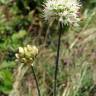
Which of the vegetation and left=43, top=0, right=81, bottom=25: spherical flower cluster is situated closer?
left=43, top=0, right=81, bottom=25: spherical flower cluster

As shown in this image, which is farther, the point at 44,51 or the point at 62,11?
the point at 44,51

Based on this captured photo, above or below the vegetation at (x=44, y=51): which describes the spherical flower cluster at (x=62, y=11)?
above

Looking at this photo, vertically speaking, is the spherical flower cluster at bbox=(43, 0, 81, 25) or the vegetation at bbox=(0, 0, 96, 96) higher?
the spherical flower cluster at bbox=(43, 0, 81, 25)

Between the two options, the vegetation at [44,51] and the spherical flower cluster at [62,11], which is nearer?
the spherical flower cluster at [62,11]
